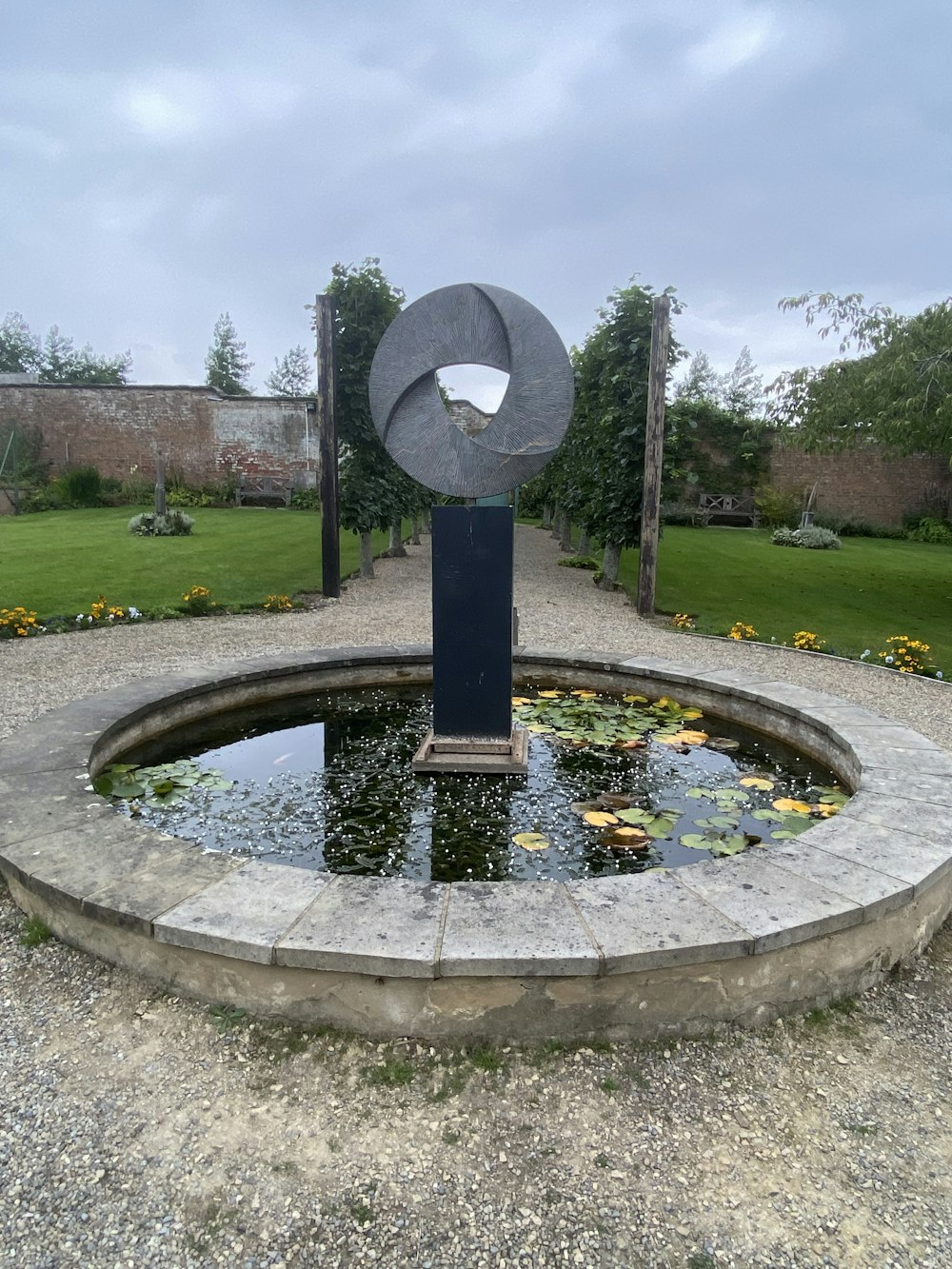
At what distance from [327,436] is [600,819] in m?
6.91

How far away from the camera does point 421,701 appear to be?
5.07 metres

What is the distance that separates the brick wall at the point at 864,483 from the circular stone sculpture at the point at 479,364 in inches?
794

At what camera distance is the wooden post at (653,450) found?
8.20 m

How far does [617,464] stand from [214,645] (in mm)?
5606

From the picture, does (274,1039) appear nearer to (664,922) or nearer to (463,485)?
(664,922)

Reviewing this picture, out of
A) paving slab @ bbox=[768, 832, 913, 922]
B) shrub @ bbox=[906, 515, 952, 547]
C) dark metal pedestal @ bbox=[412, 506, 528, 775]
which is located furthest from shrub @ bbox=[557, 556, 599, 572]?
shrub @ bbox=[906, 515, 952, 547]

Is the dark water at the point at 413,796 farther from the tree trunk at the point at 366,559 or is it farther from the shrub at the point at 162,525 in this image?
the shrub at the point at 162,525

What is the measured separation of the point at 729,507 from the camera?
870 inches

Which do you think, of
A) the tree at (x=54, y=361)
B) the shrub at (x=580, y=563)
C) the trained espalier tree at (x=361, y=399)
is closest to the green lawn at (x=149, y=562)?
the trained espalier tree at (x=361, y=399)

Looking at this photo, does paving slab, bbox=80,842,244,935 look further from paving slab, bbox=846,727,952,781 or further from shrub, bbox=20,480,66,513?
shrub, bbox=20,480,66,513

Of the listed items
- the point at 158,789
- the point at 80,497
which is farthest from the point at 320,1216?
the point at 80,497

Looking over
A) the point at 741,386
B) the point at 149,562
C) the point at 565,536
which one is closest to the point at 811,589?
the point at 565,536

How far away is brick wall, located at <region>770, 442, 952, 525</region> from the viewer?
21.6 m

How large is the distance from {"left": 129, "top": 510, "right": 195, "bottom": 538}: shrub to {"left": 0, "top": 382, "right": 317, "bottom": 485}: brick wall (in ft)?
25.3
